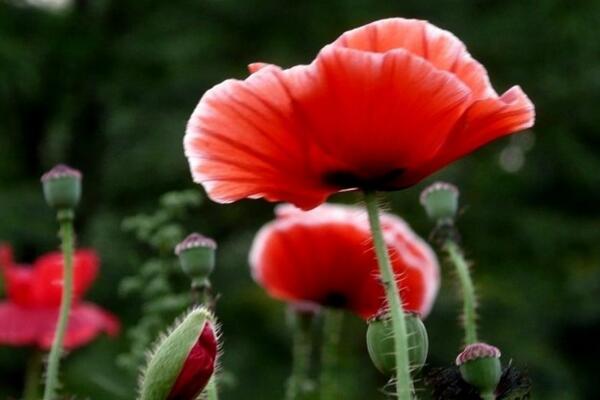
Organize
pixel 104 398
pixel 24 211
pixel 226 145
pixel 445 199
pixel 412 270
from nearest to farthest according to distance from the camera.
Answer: pixel 226 145, pixel 445 199, pixel 412 270, pixel 104 398, pixel 24 211

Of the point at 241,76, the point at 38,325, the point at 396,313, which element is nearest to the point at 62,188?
the point at 396,313

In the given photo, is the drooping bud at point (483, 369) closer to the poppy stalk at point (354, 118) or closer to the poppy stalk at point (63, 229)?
the poppy stalk at point (354, 118)

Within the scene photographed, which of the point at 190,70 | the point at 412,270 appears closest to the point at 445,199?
the point at 412,270

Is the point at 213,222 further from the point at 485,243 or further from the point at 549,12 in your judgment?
the point at 549,12

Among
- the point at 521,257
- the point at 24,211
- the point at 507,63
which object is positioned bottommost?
the point at 521,257

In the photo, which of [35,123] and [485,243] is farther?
[35,123]

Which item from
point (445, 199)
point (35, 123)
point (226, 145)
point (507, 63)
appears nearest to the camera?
point (226, 145)

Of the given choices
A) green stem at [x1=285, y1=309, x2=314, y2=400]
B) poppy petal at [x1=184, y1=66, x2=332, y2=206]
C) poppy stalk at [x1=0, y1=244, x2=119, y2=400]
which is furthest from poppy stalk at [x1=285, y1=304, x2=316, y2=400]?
poppy stalk at [x1=0, y1=244, x2=119, y2=400]

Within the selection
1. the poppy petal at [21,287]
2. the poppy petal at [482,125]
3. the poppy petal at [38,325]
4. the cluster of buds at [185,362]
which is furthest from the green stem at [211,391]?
the poppy petal at [21,287]
